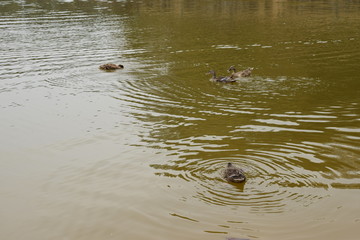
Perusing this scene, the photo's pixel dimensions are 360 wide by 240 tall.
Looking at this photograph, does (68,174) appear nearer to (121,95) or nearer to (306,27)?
(121,95)

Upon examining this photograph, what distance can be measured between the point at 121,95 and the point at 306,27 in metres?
18.4

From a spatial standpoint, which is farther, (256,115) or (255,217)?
(256,115)

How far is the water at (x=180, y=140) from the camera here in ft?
28.4

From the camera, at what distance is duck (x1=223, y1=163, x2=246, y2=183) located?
31.0ft

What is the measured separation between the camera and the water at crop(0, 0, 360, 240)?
8.66 metres

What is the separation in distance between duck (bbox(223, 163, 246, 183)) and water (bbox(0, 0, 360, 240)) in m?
0.16

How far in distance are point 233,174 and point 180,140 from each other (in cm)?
307

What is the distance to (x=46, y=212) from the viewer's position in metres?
9.13

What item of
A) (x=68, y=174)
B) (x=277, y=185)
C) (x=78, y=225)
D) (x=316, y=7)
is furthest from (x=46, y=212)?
(x=316, y=7)

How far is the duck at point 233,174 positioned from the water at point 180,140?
0.54ft

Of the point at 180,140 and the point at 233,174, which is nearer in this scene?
the point at 233,174

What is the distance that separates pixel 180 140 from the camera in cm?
1231

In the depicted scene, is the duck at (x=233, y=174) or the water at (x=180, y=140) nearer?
the water at (x=180, y=140)

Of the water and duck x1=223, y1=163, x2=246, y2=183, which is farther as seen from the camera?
duck x1=223, y1=163, x2=246, y2=183
